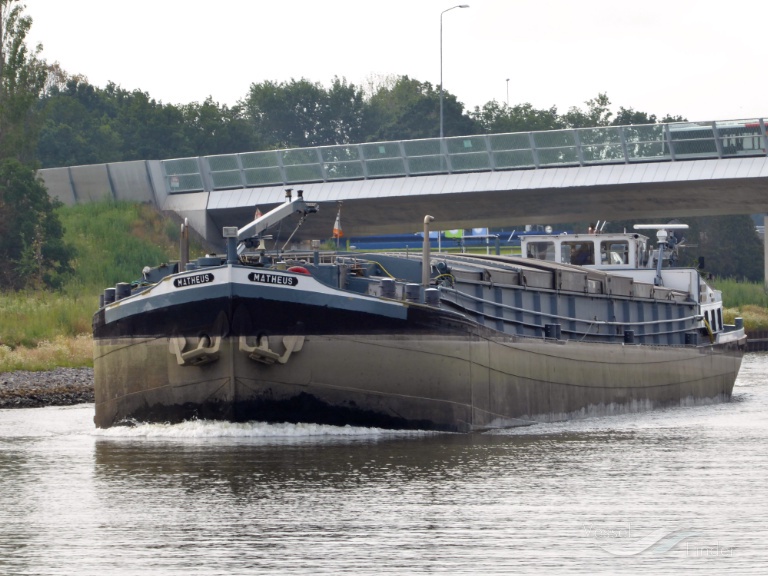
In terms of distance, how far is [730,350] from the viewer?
3925 centimetres

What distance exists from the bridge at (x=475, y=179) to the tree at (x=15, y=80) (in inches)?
204

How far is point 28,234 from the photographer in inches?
2280

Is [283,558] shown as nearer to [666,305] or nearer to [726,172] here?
[666,305]

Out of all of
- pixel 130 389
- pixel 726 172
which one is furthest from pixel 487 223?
pixel 130 389

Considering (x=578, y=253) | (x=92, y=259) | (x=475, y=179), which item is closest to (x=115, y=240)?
(x=92, y=259)

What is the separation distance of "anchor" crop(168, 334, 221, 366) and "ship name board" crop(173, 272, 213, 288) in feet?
2.78

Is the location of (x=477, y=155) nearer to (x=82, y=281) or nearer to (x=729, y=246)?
(x=82, y=281)

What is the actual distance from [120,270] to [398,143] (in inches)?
489

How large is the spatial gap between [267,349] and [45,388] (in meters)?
13.4

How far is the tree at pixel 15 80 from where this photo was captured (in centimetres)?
6047

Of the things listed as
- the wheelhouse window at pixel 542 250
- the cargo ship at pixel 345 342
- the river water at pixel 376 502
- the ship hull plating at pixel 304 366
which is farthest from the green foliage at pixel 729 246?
the river water at pixel 376 502

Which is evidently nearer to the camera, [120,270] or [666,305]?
[666,305]

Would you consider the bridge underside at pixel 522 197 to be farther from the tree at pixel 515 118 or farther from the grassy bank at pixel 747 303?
the tree at pixel 515 118

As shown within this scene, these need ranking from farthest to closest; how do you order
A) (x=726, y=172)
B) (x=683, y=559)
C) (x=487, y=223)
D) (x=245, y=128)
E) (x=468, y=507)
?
(x=245, y=128) < (x=487, y=223) < (x=726, y=172) < (x=468, y=507) < (x=683, y=559)
